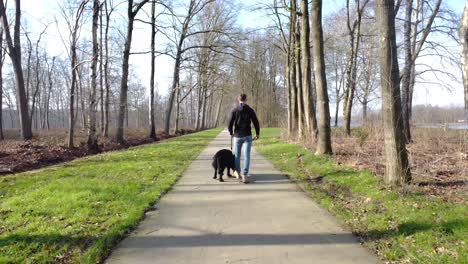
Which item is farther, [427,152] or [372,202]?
[427,152]

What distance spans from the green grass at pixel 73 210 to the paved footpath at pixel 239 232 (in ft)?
1.09

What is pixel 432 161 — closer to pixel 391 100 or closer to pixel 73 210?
pixel 391 100

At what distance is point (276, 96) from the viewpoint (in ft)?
197

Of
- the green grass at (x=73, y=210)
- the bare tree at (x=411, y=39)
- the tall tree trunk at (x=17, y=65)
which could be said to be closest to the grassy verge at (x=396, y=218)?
the green grass at (x=73, y=210)

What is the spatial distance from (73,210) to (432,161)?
27.4 ft

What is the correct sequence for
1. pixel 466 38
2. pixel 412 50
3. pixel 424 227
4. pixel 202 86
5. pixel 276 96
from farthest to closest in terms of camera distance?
pixel 276 96 → pixel 202 86 → pixel 412 50 → pixel 466 38 → pixel 424 227

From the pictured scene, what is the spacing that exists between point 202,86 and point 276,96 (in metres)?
19.7

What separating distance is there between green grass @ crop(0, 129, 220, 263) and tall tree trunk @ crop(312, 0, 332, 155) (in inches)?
200

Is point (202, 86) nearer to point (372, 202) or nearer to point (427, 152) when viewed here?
point (427, 152)

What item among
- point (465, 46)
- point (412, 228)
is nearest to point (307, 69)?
point (465, 46)

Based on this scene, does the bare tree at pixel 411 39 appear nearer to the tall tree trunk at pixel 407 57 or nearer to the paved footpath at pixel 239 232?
the tall tree trunk at pixel 407 57

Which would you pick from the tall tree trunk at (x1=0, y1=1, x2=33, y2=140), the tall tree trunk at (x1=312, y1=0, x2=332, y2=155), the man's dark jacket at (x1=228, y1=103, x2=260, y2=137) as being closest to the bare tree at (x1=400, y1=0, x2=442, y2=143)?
the tall tree trunk at (x1=312, y1=0, x2=332, y2=155)

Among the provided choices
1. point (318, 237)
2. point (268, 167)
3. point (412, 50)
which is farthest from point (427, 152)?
point (412, 50)

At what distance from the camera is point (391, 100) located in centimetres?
680
